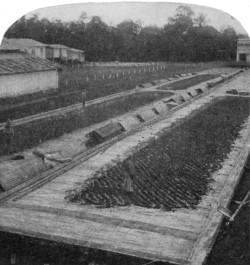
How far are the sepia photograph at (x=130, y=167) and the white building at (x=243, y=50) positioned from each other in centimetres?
3

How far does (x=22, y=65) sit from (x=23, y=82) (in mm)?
1578

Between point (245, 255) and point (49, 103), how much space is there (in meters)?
12.9

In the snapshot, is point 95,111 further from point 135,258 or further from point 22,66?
point 135,258

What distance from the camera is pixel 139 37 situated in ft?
31.2

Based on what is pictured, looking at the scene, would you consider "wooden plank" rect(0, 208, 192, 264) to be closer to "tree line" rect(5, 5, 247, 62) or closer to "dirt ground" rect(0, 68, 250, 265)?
"dirt ground" rect(0, 68, 250, 265)

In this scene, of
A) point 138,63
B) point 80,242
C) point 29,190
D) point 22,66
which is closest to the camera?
point 80,242

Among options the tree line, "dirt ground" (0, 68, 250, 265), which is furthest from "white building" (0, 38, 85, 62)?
"dirt ground" (0, 68, 250, 265)

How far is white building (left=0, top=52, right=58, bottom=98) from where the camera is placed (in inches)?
610

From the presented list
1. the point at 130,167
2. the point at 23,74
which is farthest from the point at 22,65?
the point at 130,167

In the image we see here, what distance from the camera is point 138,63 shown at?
1086 cm

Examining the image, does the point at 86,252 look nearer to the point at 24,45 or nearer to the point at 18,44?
the point at 18,44

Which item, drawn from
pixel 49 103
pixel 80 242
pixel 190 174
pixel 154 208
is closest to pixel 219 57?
pixel 190 174

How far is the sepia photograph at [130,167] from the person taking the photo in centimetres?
735

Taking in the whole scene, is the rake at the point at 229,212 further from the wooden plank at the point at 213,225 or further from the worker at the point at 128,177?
the worker at the point at 128,177
